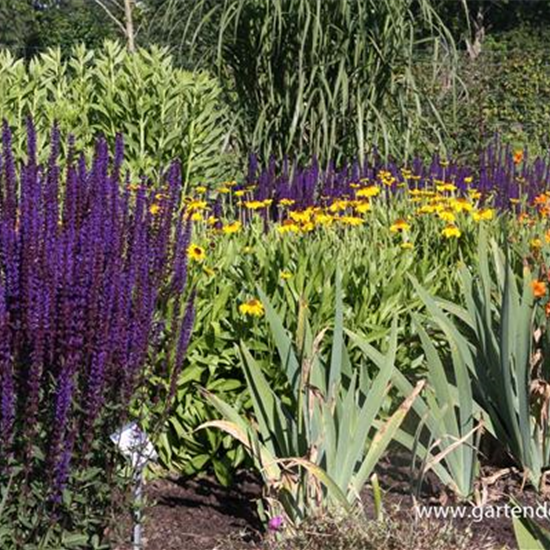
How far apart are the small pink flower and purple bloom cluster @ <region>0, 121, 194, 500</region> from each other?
0.54 m

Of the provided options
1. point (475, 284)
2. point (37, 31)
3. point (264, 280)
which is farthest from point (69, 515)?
point (37, 31)

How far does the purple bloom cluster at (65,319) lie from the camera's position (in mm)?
2713

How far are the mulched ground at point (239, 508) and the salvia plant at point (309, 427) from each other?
0.57 feet

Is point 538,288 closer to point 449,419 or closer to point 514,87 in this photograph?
point 449,419

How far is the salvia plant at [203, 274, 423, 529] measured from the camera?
327 centimetres

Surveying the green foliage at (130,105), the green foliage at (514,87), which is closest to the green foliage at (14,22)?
the green foliage at (514,87)

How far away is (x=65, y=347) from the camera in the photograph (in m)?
2.75

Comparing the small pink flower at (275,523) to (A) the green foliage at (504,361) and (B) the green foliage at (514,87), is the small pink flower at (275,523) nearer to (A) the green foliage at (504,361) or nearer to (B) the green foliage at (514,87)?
(A) the green foliage at (504,361)

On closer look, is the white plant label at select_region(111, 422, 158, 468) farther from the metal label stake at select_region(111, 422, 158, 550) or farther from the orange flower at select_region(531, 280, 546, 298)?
the orange flower at select_region(531, 280, 546, 298)

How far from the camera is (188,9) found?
8.12m

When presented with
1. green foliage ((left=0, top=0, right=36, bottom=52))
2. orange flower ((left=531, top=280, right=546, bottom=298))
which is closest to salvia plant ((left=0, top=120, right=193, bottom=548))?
orange flower ((left=531, top=280, right=546, bottom=298))

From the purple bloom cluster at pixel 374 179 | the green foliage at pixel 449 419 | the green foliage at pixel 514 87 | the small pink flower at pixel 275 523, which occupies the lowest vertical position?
the small pink flower at pixel 275 523

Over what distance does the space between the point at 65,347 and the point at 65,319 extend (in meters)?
0.07

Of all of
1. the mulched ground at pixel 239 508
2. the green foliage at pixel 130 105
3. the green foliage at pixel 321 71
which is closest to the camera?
the mulched ground at pixel 239 508
